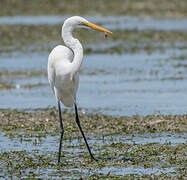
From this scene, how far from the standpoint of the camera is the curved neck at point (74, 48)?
8922 millimetres

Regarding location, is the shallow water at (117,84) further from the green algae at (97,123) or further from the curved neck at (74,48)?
the curved neck at (74,48)

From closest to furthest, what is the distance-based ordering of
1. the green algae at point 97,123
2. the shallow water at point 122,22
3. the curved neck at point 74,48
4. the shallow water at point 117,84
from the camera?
the curved neck at point 74,48 < the green algae at point 97,123 < the shallow water at point 117,84 < the shallow water at point 122,22

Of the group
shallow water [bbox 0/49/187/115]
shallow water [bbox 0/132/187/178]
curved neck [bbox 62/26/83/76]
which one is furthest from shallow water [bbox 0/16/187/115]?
curved neck [bbox 62/26/83/76]

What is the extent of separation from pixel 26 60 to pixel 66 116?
10.6 metres

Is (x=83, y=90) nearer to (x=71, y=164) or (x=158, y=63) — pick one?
(x=158, y=63)

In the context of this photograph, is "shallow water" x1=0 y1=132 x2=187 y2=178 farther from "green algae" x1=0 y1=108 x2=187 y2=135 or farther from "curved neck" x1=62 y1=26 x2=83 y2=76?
"curved neck" x1=62 y1=26 x2=83 y2=76

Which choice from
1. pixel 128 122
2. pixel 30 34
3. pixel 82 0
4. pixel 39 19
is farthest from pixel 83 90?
pixel 82 0

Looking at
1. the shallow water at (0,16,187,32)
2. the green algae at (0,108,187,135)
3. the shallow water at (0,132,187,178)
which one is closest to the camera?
the shallow water at (0,132,187,178)

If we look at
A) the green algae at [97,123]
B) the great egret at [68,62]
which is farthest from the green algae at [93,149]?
the great egret at [68,62]

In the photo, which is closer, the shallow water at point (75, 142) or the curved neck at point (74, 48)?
the curved neck at point (74, 48)

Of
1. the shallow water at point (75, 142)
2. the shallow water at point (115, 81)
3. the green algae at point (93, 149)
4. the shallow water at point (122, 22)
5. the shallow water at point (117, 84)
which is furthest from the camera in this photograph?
the shallow water at point (122, 22)

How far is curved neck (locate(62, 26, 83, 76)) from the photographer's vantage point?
8922 mm

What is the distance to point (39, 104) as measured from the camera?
14.7 m

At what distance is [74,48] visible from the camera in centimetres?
898
